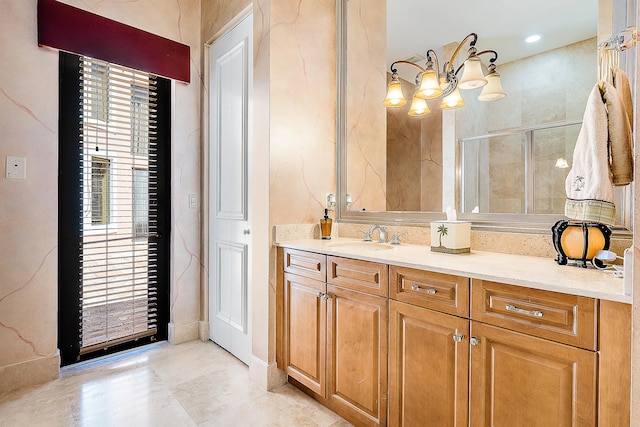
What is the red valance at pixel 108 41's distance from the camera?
6.45 feet

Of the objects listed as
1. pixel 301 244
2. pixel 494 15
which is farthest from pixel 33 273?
pixel 494 15

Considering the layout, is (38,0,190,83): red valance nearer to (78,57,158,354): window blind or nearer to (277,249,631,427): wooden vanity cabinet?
(78,57,158,354): window blind

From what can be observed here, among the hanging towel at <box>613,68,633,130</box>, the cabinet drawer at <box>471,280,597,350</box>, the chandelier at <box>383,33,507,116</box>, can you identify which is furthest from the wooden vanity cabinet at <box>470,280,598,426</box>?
the chandelier at <box>383,33,507,116</box>

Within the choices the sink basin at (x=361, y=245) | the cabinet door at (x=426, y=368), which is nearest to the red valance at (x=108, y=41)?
the sink basin at (x=361, y=245)

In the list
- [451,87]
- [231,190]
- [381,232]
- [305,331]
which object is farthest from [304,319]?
[451,87]

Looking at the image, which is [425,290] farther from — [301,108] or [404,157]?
[301,108]

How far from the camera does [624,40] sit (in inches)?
42.3

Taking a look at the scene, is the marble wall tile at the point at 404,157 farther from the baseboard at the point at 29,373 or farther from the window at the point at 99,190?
the baseboard at the point at 29,373

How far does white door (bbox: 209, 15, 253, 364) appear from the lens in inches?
86.8

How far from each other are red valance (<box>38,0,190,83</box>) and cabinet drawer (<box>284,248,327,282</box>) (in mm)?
1674

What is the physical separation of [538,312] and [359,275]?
0.72m

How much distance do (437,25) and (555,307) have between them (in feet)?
5.15

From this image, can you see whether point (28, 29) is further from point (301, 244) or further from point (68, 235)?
point (301, 244)

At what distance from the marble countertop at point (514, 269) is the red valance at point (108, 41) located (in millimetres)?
1823
